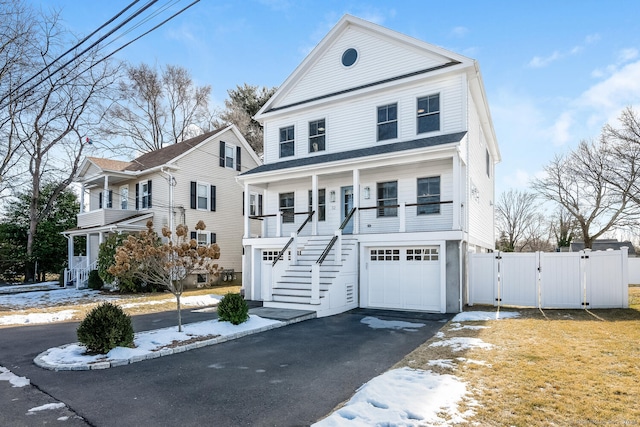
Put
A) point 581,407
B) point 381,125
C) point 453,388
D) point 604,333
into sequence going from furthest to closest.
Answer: point 381,125 → point 604,333 → point 453,388 → point 581,407

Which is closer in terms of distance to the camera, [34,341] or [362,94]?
[34,341]

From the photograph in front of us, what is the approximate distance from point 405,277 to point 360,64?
830cm

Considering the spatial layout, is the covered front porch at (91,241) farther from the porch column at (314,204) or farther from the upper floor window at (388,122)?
the upper floor window at (388,122)

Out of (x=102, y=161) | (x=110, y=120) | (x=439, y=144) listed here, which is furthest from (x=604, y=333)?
(x=110, y=120)

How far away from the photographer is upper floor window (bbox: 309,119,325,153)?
1551 centimetres

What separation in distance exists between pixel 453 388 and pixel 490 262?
27.7 feet

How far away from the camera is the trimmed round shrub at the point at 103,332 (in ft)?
22.3

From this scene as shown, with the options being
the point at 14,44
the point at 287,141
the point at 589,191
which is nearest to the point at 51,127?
the point at 14,44

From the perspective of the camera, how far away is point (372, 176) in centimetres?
1402

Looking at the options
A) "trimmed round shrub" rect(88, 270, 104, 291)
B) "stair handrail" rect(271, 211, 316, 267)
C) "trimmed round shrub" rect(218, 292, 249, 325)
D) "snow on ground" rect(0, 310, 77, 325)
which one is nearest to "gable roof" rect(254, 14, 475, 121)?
"stair handrail" rect(271, 211, 316, 267)

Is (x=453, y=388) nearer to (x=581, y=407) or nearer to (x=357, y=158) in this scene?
(x=581, y=407)

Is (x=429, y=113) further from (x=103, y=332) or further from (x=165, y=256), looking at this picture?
(x=103, y=332)

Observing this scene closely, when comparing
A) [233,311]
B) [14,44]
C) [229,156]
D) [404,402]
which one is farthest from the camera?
[229,156]

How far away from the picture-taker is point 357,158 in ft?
41.9
